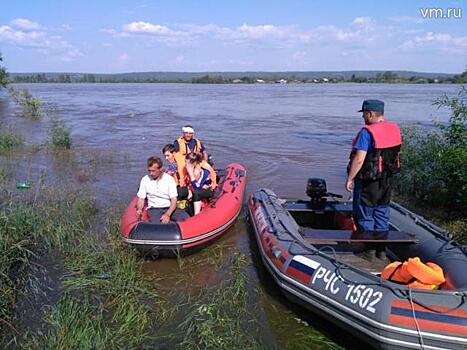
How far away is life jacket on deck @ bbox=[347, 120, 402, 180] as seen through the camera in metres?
4.33

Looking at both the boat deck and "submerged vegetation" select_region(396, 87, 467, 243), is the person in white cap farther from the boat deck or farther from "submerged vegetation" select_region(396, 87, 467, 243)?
"submerged vegetation" select_region(396, 87, 467, 243)

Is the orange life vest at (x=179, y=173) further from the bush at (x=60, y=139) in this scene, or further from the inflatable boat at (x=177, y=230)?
the bush at (x=60, y=139)

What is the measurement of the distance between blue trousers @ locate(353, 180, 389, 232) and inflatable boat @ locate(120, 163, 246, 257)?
181cm

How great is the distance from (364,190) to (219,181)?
3411 millimetres

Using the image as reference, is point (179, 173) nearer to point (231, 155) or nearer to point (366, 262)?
point (366, 262)

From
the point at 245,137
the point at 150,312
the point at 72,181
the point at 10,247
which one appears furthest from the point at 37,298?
the point at 245,137

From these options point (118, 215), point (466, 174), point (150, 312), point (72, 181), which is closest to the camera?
point (150, 312)

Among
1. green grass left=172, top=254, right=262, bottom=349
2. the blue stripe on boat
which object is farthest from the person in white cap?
the blue stripe on boat

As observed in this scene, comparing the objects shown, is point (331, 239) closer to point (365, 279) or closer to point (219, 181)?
point (365, 279)

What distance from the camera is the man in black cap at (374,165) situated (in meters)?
4.35

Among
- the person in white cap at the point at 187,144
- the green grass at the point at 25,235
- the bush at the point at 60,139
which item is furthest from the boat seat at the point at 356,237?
the bush at the point at 60,139

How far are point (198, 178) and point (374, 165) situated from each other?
105 inches

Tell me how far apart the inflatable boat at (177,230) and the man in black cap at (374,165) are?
183 centimetres

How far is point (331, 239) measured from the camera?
452 centimetres
